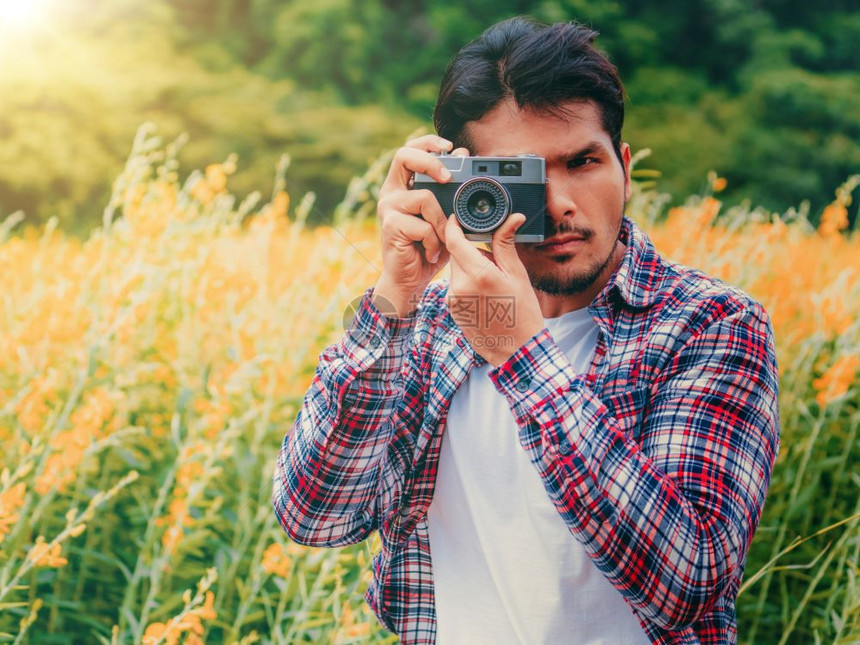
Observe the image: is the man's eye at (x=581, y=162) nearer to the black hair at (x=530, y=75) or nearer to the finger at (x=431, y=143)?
the black hair at (x=530, y=75)

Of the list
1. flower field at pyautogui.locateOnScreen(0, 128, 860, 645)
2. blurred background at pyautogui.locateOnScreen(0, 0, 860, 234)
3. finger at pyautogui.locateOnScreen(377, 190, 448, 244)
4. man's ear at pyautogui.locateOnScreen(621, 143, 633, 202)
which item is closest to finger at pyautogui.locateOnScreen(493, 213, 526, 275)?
finger at pyautogui.locateOnScreen(377, 190, 448, 244)

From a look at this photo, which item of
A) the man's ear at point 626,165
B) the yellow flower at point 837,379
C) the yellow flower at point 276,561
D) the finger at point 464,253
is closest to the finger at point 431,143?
the finger at point 464,253

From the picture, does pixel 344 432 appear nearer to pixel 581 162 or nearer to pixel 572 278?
pixel 572 278

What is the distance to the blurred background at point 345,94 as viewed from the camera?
8867mm

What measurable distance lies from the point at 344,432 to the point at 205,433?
97cm

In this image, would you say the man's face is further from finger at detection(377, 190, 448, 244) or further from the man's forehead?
finger at detection(377, 190, 448, 244)

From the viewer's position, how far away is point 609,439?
2.94ft

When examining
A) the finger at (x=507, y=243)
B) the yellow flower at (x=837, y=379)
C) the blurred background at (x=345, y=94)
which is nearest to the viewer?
the finger at (x=507, y=243)

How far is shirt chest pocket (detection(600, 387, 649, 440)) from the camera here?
1.04m

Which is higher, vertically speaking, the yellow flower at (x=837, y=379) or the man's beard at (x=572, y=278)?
the man's beard at (x=572, y=278)

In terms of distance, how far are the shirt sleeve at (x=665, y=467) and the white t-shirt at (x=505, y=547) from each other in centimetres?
15

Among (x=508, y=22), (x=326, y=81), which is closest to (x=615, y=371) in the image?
(x=508, y=22)

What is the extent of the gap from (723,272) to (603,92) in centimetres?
125

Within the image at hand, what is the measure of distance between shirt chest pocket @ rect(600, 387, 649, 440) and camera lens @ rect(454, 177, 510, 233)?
30cm
